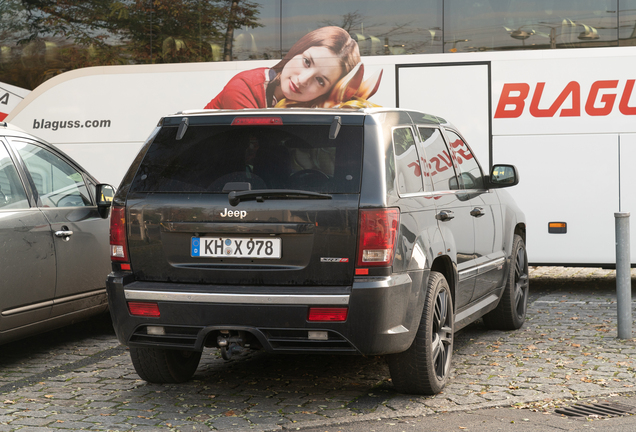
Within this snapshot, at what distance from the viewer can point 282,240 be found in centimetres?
454

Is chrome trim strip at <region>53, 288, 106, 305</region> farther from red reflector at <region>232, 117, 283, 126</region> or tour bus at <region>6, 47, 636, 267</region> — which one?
tour bus at <region>6, 47, 636, 267</region>

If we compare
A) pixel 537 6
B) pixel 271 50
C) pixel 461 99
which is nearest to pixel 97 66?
pixel 271 50

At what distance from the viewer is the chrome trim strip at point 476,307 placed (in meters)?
5.72

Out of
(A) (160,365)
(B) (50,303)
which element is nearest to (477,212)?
(A) (160,365)

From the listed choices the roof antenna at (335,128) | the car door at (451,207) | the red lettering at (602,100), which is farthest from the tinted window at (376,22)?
the roof antenna at (335,128)

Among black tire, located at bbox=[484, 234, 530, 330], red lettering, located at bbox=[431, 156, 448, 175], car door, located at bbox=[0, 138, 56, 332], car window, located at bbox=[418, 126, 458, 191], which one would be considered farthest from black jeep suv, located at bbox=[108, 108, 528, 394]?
black tire, located at bbox=[484, 234, 530, 330]

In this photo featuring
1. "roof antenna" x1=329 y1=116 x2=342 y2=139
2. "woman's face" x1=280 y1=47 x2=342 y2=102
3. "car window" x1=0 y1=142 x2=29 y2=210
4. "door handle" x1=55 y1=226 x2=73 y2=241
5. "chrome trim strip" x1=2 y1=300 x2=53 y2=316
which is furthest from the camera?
"woman's face" x1=280 y1=47 x2=342 y2=102

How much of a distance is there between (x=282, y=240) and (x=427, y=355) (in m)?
1.19

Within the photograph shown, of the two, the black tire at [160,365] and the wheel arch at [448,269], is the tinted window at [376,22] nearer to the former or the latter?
the wheel arch at [448,269]

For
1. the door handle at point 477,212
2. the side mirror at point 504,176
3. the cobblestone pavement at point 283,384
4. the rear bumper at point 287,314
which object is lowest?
the cobblestone pavement at point 283,384

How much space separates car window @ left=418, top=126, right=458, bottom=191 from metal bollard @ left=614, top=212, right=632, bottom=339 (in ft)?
6.28

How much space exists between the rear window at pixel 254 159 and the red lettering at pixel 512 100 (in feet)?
18.4

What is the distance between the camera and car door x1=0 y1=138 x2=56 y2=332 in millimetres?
5695

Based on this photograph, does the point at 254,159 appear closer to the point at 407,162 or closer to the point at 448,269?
the point at 407,162
